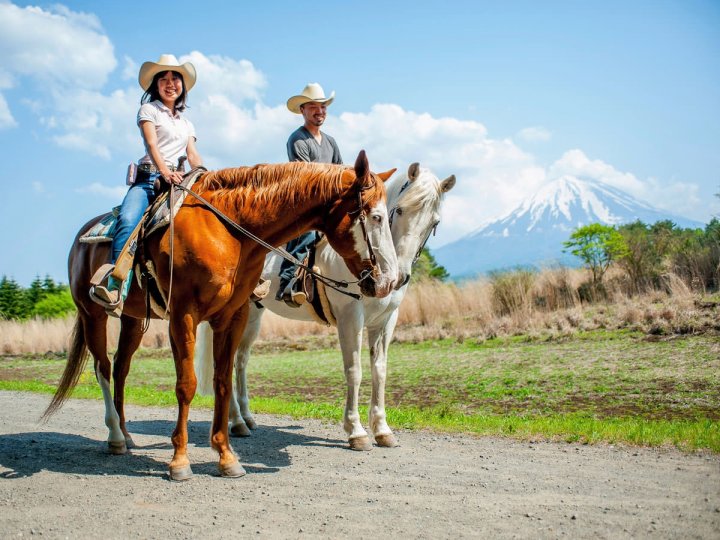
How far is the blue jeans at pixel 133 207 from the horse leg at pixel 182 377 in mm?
897

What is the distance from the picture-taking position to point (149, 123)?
602cm

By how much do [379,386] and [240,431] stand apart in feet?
5.99

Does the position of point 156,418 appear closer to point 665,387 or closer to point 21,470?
point 21,470

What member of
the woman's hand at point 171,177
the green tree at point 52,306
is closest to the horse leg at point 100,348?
the woman's hand at point 171,177

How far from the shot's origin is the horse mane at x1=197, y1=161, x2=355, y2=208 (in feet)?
Answer: 18.2

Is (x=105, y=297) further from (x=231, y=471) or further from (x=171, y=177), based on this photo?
(x=231, y=471)

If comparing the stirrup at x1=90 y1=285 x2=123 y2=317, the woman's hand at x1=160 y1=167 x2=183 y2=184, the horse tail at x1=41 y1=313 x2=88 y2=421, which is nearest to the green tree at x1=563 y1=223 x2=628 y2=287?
the horse tail at x1=41 y1=313 x2=88 y2=421

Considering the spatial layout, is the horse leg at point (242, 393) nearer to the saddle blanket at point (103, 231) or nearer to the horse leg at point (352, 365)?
the horse leg at point (352, 365)

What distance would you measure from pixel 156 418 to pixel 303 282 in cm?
364

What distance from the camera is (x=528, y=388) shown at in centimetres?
970

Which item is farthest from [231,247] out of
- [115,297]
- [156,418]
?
[156,418]

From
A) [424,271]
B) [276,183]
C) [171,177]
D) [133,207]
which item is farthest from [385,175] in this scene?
[424,271]

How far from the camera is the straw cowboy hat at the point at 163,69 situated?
637 cm

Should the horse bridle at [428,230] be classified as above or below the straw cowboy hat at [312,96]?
below
